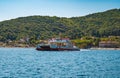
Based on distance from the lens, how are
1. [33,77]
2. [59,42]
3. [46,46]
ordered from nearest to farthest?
1. [33,77]
2. [46,46]
3. [59,42]

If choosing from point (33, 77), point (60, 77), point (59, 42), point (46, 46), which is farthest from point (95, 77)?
point (59, 42)

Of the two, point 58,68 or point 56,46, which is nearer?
point 58,68

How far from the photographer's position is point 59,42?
193 metres

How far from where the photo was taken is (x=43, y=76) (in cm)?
5025

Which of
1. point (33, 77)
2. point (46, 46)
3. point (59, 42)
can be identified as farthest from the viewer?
point (59, 42)

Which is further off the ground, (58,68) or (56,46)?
(58,68)

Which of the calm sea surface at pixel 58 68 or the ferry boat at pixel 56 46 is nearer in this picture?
the calm sea surface at pixel 58 68

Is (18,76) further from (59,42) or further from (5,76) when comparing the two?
(59,42)

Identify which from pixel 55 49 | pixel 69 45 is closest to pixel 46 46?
pixel 55 49

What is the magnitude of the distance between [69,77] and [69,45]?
472 feet

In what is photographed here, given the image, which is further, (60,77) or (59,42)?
(59,42)

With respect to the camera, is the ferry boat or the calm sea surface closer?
the calm sea surface

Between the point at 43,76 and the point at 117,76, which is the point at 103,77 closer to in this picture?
the point at 117,76

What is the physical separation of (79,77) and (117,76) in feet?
17.5
